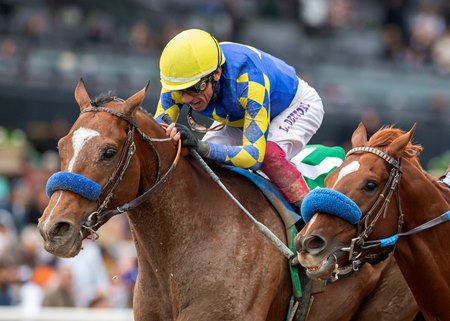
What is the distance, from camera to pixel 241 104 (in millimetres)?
6844

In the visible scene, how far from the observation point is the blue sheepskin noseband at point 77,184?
236 inches

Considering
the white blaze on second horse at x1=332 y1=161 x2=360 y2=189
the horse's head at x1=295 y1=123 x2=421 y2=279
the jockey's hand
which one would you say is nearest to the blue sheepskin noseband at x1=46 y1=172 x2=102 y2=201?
the jockey's hand

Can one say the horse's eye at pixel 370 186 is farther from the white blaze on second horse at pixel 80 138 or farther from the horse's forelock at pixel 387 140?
the white blaze on second horse at pixel 80 138

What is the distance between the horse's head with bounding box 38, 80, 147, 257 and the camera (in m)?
5.95

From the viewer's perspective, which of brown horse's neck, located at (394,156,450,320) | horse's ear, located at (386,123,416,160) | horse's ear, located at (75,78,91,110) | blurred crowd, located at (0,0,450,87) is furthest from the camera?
blurred crowd, located at (0,0,450,87)

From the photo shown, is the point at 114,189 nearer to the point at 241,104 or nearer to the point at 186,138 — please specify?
the point at 186,138

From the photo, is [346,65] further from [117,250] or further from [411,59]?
[117,250]

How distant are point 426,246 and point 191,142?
1.47m

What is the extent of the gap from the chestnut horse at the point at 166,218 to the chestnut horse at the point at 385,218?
0.59m

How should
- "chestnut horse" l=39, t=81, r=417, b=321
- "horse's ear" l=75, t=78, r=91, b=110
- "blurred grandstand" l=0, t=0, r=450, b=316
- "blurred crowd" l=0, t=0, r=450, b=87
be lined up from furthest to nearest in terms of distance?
"blurred crowd" l=0, t=0, r=450, b=87 → "blurred grandstand" l=0, t=0, r=450, b=316 → "horse's ear" l=75, t=78, r=91, b=110 → "chestnut horse" l=39, t=81, r=417, b=321

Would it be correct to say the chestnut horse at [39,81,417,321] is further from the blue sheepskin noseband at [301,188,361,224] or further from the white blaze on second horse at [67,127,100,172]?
the blue sheepskin noseband at [301,188,361,224]

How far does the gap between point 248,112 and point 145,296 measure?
1245 millimetres

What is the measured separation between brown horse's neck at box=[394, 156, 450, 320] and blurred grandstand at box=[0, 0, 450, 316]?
6.44 meters

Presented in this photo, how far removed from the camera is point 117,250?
14164 millimetres
